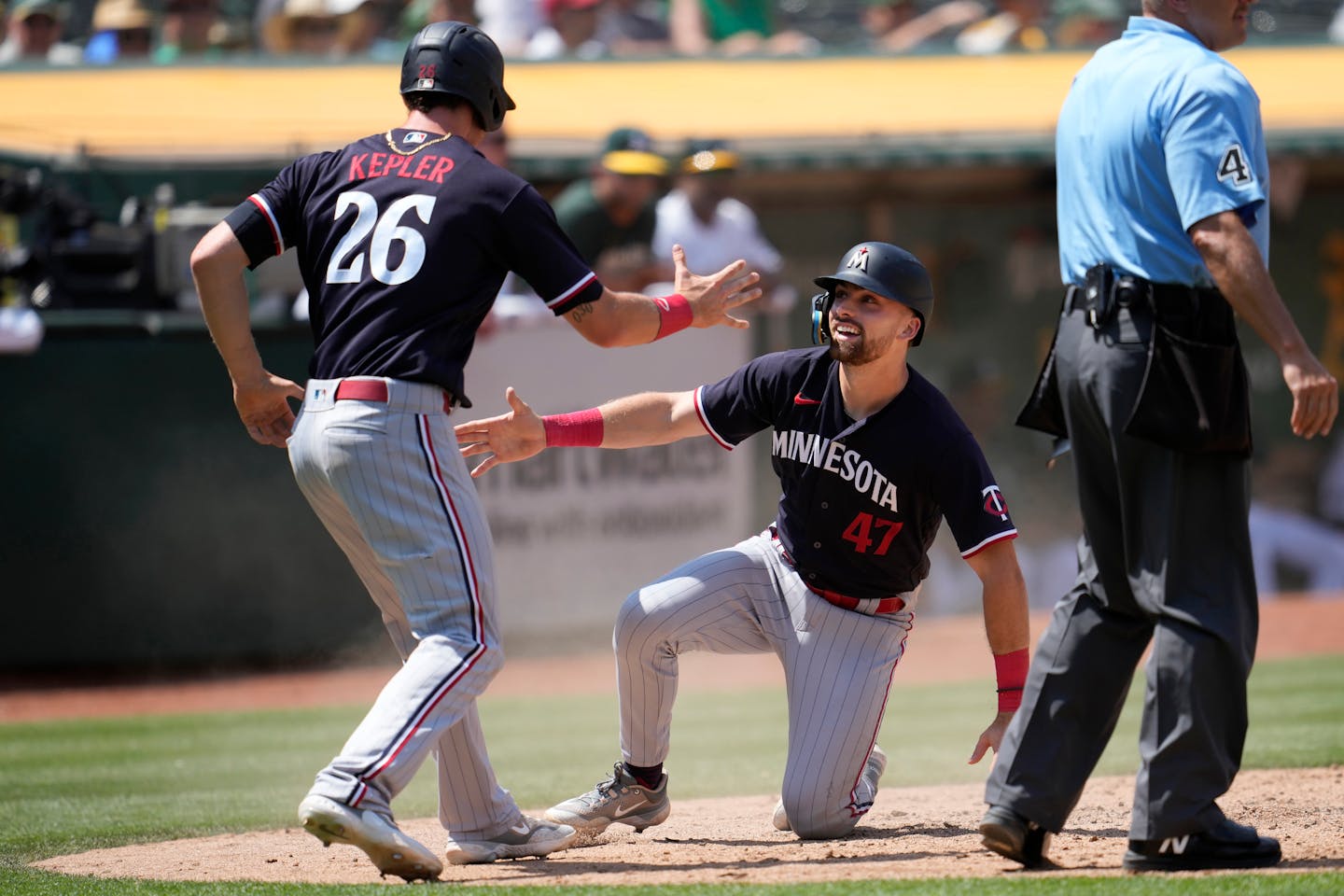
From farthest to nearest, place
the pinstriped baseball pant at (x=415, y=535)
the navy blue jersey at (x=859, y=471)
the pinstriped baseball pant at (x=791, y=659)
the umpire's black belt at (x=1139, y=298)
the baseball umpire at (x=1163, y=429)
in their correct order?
the pinstriped baseball pant at (x=791, y=659), the navy blue jersey at (x=859, y=471), the pinstriped baseball pant at (x=415, y=535), the umpire's black belt at (x=1139, y=298), the baseball umpire at (x=1163, y=429)

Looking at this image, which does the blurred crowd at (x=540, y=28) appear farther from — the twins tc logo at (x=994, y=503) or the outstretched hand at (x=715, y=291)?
the twins tc logo at (x=994, y=503)

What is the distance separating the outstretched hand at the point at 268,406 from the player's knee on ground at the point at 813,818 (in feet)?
5.59

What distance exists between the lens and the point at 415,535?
3.89 metres

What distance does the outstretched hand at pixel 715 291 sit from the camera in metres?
4.31

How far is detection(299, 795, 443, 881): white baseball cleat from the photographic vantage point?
3.66 metres

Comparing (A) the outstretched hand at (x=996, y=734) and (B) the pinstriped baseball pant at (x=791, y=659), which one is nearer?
(A) the outstretched hand at (x=996, y=734)

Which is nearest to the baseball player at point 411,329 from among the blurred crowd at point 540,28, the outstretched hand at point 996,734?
the outstretched hand at point 996,734

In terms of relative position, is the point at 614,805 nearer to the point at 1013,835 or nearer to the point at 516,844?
the point at 516,844

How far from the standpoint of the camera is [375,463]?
12.8 ft

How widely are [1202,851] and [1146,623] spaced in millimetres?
515

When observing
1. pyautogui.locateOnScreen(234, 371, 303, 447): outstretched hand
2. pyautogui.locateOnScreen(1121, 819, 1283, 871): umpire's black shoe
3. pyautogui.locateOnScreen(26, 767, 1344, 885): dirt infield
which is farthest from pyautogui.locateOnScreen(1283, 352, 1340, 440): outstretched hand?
pyautogui.locateOnScreen(234, 371, 303, 447): outstretched hand

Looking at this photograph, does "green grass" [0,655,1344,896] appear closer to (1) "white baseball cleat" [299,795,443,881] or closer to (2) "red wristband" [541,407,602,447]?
(1) "white baseball cleat" [299,795,443,881]

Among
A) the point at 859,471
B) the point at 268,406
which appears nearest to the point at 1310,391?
the point at 859,471

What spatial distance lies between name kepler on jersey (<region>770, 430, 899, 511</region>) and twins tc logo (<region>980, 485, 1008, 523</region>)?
26cm
